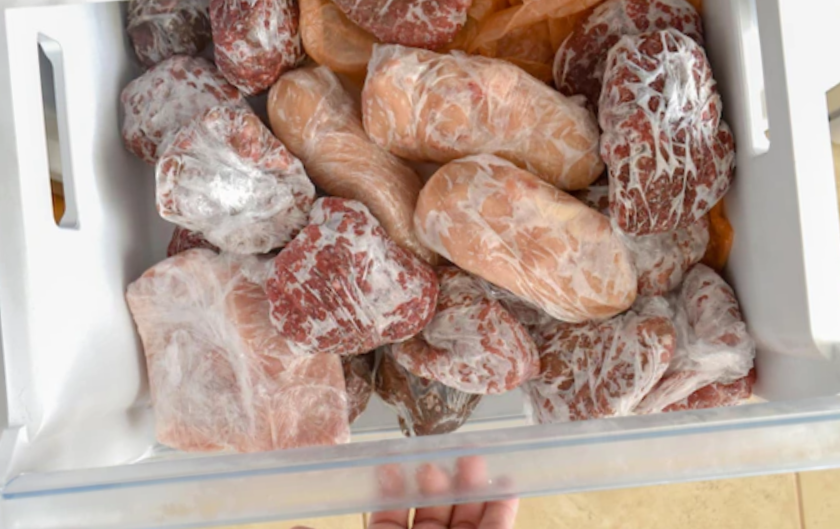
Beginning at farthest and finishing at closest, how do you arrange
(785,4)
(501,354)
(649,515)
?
1. (649,515)
2. (501,354)
3. (785,4)

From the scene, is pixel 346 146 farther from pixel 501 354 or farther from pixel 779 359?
pixel 779 359

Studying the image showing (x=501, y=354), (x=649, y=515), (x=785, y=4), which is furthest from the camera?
(x=649, y=515)

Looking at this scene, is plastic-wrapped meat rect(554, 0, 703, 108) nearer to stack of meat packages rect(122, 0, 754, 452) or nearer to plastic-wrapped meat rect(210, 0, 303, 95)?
stack of meat packages rect(122, 0, 754, 452)

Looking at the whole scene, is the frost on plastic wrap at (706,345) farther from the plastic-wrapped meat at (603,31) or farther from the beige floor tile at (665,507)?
the beige floor tile at (665,507)

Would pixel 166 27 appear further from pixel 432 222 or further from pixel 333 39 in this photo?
pixel 432 222

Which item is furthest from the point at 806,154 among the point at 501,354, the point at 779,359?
the point at 501,354

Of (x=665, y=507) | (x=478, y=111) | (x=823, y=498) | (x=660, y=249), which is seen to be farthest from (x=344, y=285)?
(x=823, y=498)

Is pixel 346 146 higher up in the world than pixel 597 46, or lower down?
lower down

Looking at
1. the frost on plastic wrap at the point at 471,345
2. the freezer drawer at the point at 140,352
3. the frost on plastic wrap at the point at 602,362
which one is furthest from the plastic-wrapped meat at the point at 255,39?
the frost on plastic wrap at the point at 602,362
